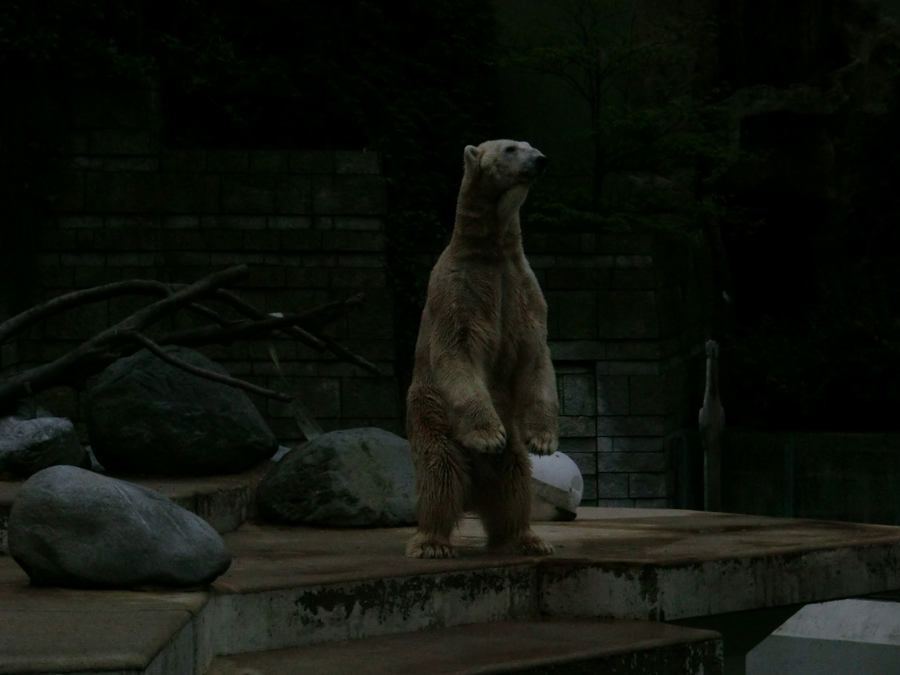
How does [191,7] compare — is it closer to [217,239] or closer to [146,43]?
[146,43]

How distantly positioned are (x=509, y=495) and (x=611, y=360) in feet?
17.9

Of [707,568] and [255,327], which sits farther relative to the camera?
[255,327]

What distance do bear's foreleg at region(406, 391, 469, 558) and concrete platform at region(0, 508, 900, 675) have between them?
138mm

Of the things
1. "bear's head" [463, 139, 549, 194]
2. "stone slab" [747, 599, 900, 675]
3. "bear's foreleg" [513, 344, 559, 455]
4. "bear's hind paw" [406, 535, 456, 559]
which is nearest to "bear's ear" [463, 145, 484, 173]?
"bear's head" [463, 139, 549, 194]

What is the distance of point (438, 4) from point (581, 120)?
6.32 feet

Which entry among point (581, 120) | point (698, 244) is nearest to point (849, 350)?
point (698, 244)

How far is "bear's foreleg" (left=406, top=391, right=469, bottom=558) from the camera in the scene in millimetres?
4672

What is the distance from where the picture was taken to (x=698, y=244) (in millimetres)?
12188

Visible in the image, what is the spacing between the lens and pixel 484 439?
452 centimetres

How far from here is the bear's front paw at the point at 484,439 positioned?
4.51 meters

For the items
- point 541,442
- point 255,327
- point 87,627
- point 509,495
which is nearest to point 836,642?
point 509,495

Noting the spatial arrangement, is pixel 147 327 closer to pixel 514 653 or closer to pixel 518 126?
pixel 514 653

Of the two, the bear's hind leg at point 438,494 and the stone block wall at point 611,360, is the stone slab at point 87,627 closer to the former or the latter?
the bear's hind leg at point 438,494

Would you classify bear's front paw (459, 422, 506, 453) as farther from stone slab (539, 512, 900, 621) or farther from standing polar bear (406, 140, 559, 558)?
stone slab (539, 512, 900, 621)
